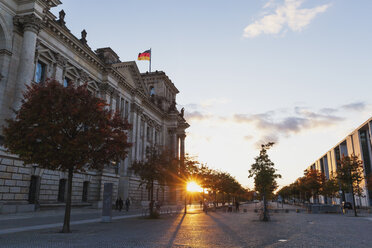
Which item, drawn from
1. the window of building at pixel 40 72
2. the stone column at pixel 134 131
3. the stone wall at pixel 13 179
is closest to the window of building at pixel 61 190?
the stone wall at pixel 13 179

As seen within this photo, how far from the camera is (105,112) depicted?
16.4 m

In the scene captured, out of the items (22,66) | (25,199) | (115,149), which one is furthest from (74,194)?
(115,149)

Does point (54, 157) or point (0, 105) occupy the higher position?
point (0, 105)

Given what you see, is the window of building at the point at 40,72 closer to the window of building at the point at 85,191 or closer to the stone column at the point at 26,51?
→ the stone column at the point at 26,51

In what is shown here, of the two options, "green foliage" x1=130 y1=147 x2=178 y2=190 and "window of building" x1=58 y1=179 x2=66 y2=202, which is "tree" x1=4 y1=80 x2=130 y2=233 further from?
"window of building" x1=58 y1=179 x2=66 y2=202

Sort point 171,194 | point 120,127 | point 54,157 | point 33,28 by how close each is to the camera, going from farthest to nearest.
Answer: point 171,194 < point 33,28 < point 120,127 < point 54,157

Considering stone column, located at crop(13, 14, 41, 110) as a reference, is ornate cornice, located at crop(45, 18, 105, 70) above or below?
above

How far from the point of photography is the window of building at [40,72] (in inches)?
1179

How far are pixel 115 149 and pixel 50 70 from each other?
19.5 metres

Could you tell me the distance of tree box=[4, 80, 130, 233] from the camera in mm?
14656

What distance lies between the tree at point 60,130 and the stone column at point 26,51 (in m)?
11.1

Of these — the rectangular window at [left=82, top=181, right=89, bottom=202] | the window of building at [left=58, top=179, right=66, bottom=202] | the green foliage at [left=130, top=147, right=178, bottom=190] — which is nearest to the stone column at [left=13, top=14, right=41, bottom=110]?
the window of building at [left=58, top=179, right=66, bottom=202]

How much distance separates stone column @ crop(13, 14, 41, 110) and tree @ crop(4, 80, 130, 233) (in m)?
11.1

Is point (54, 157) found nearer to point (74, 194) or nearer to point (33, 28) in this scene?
point (33, 28)
